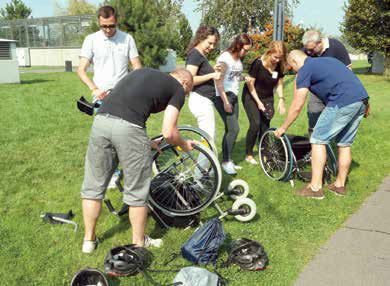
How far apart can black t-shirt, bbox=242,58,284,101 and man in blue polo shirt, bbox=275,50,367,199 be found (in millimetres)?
977

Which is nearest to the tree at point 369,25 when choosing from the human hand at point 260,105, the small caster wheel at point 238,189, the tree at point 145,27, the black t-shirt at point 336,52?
the tree at point 145,27

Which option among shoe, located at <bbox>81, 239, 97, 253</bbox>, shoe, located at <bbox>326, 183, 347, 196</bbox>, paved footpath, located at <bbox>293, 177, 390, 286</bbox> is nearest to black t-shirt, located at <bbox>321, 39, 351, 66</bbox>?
shoe, located at <bbox>326, 183, 347, 196</bbox>

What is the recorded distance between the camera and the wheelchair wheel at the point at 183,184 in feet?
12.3

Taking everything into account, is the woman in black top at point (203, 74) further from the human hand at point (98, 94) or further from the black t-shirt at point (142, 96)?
the black t-shirt at point (142, 96)

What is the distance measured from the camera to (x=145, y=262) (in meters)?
3.02

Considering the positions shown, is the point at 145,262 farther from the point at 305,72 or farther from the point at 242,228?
the point at 305,72

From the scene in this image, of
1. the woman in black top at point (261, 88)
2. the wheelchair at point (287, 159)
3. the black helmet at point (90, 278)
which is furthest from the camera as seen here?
the woman in black top at point (261, 88)

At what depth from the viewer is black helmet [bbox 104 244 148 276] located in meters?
2.84

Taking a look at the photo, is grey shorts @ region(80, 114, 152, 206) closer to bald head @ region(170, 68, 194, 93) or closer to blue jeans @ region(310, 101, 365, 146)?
bald head @ region(170, 68, 194, 93)

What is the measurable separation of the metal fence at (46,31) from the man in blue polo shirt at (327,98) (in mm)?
29134

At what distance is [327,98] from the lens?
436 cm

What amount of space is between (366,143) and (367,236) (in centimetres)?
393

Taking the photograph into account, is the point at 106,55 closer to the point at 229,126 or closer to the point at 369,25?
the point at 229,126

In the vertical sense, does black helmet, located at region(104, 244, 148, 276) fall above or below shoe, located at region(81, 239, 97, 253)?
above
